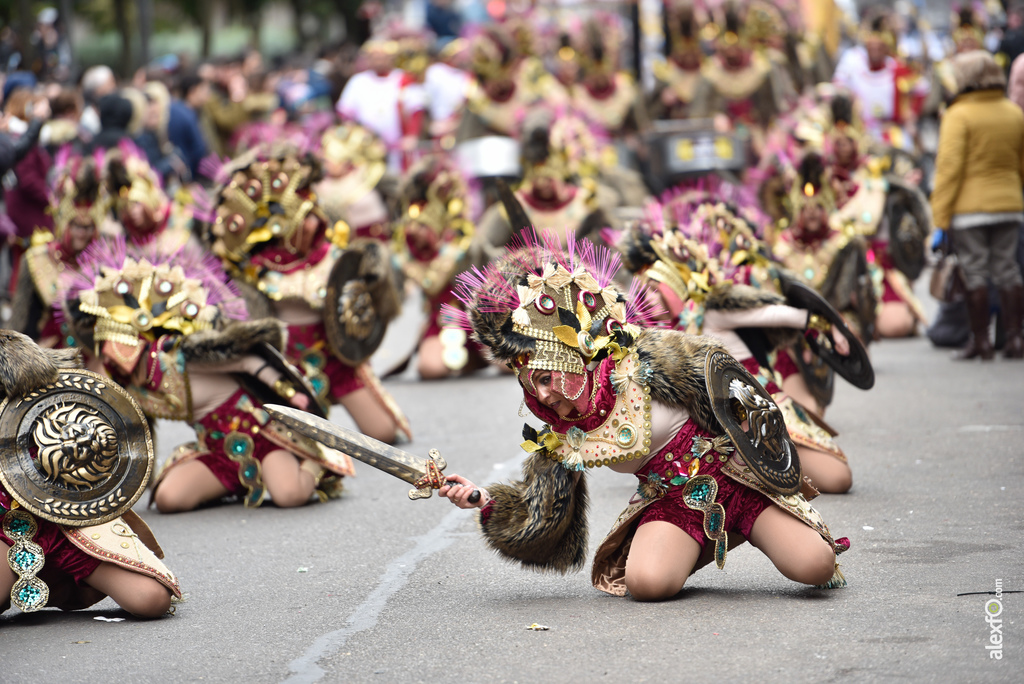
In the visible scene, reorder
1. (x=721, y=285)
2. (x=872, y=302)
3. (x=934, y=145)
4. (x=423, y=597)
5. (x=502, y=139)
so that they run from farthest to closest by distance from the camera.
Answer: (x=934, y=145), (x=502, y=139), (x=872, y=302), (x=721, y=285), (x=423, y=597)

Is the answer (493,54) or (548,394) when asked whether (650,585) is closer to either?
(548,394)

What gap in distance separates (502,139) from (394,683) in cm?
1016

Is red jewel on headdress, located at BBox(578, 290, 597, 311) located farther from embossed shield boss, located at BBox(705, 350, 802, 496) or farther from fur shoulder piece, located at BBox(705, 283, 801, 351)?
fur shoulder piece, located at BBox(705, 283, 801, 351)

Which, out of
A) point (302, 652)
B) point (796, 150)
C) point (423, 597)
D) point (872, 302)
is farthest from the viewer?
→ point (796, 150)

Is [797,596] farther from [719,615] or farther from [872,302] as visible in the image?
[872,302]

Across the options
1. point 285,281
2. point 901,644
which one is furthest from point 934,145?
point 901,644

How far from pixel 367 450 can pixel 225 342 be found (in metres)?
2.23

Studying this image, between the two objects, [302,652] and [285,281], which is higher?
[285,281]

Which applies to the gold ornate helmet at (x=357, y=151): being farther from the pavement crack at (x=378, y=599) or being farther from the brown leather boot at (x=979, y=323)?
the pavement crack at (x=378, y=599)

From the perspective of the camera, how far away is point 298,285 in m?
6.99

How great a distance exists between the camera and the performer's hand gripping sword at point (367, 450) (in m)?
3.82

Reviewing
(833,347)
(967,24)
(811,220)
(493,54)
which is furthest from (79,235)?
(967,24)

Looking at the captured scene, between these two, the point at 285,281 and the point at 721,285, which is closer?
the point at 721,285

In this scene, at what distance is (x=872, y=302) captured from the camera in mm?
8258
